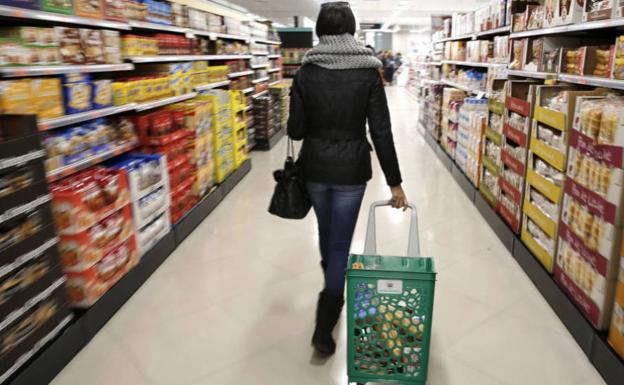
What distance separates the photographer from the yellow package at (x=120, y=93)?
345 centimetres

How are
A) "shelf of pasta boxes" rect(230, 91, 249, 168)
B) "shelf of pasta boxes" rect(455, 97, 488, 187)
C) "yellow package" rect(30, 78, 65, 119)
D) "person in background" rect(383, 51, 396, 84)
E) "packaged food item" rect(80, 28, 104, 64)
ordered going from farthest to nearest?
"person in background" rect(383, 51, 396, 84), "shelf of pasta boxes" rect(230, 91, 249, 168), "shelf of pasta boxes" rect(455, 97, 488, 187), "packaged food item" rect(80, 28, 104, 64), "yellow package" rect(30, 78, 65, 119)

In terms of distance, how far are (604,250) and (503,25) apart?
3325 millimetres

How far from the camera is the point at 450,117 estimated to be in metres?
6.73

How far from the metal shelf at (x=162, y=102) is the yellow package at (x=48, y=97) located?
0.98 metres

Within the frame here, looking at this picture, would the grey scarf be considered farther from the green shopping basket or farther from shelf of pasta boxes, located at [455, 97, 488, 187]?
shelf of pasta boxes, located at [455, 97, 488, 187]

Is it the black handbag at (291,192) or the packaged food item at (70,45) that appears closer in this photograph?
the black handbag at (291,192)

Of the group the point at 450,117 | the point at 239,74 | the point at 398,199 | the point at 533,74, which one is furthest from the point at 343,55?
the point at 239,74

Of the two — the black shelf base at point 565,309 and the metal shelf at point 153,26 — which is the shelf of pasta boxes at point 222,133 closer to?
the metal shelf at point 153,26

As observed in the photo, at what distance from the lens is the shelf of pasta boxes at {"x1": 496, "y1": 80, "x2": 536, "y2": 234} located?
3.66m

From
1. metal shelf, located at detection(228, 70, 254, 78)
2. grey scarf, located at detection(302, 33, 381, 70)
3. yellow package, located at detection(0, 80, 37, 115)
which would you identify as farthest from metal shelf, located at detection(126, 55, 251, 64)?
grey scarf, located at detection(302, 33, 381, 70)

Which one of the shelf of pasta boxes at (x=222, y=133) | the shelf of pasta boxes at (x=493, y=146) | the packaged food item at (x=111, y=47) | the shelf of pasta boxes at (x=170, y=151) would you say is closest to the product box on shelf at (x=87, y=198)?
the shelf of pasta boxes at (x=170, y=151)

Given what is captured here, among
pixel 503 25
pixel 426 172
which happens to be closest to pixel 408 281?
pixel 503 25

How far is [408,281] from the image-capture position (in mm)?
2004

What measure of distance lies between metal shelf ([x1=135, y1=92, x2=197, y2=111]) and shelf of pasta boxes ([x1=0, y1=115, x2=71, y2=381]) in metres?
1.55
